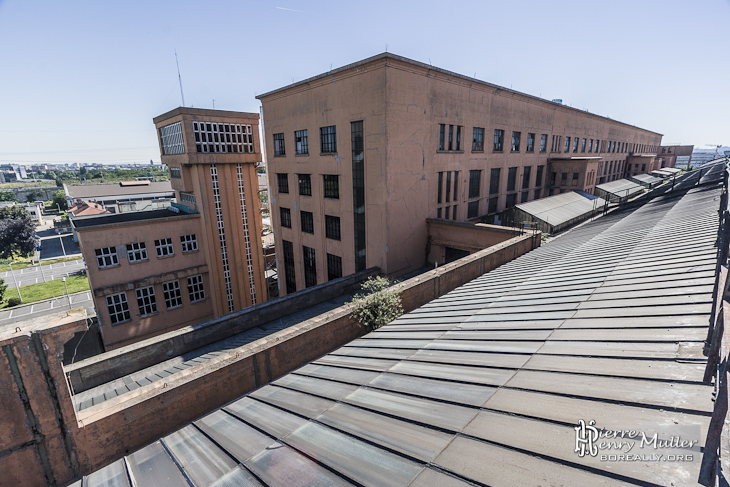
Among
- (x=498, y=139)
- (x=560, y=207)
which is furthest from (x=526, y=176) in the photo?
(x=498, y=139)

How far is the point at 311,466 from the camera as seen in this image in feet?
10.7

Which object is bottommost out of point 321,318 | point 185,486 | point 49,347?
point 321,318

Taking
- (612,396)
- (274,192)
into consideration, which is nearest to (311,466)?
(612,396)

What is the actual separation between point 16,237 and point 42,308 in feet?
85.8

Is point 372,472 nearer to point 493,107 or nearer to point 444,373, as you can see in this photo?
point 444,373

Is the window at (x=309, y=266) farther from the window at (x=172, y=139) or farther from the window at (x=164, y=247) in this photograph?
the window at (x=172, y=139)

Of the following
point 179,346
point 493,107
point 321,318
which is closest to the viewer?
point 321,318

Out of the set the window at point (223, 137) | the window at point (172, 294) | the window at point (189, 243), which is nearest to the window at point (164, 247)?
the window at point (189, 243)

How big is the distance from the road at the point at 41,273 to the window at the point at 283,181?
39.6 m

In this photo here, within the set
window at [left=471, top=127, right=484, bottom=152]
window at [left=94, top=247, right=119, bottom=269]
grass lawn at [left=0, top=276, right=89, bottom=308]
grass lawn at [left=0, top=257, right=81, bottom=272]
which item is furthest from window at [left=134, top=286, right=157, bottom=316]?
grass lawn at [left=0, top=257, right=81, bottom=272]

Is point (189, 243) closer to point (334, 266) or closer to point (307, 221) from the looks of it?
point (307, 221)

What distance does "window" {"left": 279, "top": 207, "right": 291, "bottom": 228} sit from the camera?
25842mm

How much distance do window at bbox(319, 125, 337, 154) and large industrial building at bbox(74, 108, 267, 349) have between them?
27.2 feet

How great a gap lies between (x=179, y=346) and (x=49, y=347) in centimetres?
774
